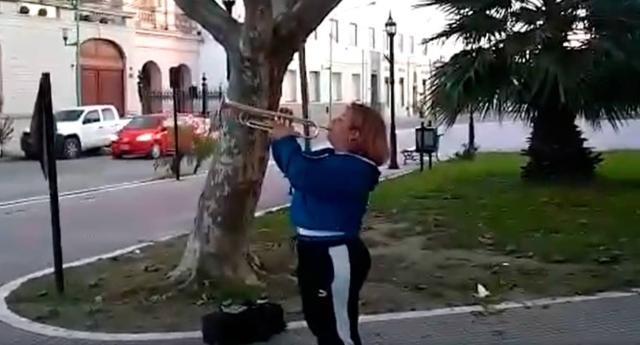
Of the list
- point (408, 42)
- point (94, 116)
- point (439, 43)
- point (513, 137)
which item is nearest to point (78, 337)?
point (439, 43)

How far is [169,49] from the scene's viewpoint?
45.0 m

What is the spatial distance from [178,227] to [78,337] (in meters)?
6.61

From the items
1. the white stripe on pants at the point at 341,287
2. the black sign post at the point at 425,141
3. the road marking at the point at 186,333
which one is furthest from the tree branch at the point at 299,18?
the black sign post at the point at 425,141

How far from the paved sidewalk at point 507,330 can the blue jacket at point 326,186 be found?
6.28ft

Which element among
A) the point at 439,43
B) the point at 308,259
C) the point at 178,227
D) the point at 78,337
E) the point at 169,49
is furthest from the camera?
the point at 169,49

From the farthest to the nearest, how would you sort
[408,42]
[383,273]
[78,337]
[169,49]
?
[408,42]
[169,49]
[383,273]
[78,337]

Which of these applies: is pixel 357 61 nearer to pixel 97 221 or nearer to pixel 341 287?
pixel 97 221

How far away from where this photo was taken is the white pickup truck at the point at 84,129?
3048 cm

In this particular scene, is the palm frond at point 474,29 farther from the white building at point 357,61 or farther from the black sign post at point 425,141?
the white building at point 357,61

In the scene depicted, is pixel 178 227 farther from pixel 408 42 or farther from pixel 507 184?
pixel 408 42

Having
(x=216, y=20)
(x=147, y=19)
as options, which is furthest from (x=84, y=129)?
(x=216, y=20)

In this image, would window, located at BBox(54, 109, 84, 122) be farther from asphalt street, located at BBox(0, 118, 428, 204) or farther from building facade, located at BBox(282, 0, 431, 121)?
building facade, located at BBox(282, 0, 431, 121)

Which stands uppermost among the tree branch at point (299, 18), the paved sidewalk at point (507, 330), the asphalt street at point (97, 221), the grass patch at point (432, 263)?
the tree branch at point (299, 18)

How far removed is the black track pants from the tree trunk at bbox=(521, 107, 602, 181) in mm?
11984
